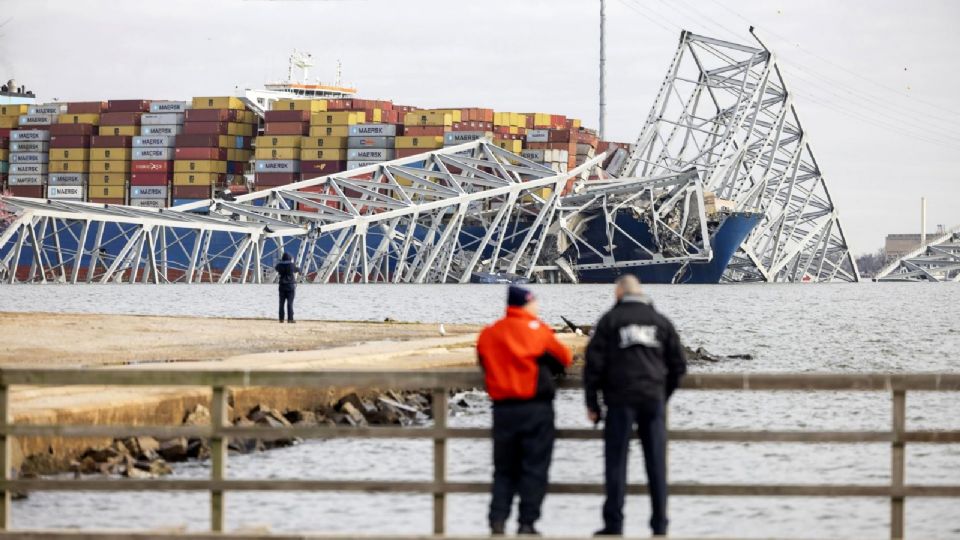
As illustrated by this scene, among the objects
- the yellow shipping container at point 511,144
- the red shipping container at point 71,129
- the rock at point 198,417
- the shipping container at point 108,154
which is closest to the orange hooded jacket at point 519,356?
the rock at point 198,417

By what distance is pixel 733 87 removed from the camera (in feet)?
345

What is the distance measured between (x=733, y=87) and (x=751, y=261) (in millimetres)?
13075

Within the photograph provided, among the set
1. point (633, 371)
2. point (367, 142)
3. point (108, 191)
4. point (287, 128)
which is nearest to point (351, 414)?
point (633, 371)

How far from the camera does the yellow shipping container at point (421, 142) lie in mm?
130750

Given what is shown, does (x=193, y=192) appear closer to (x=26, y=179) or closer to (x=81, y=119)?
(x=81, y=119)

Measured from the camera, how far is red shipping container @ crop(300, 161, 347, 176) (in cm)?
13462

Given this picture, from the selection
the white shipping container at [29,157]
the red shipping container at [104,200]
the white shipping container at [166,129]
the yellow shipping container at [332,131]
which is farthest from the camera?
the white shipping container at [29,157]

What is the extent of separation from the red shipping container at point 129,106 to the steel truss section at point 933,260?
225 feet

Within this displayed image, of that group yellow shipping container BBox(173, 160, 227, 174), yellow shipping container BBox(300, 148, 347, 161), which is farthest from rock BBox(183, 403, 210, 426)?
yellow shipping container BBox(173, 160, 227, 174)

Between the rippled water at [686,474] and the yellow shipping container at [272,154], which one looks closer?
the rippled water at [686,474]

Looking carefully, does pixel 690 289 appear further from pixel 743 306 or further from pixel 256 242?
pixel 256 242

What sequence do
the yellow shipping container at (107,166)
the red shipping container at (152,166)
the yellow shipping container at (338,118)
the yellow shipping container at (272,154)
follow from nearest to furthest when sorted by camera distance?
the yellow shipping container at (338,118), the yellow shipping container at (272,154), the red shipping container at (152,166), the yellow shipping container at (107,166)

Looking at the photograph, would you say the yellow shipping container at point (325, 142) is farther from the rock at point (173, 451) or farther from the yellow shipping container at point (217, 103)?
the rock at point (173, 451)

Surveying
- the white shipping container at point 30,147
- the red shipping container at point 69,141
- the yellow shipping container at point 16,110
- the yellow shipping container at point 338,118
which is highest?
the yellow shipping container at point 16,110
